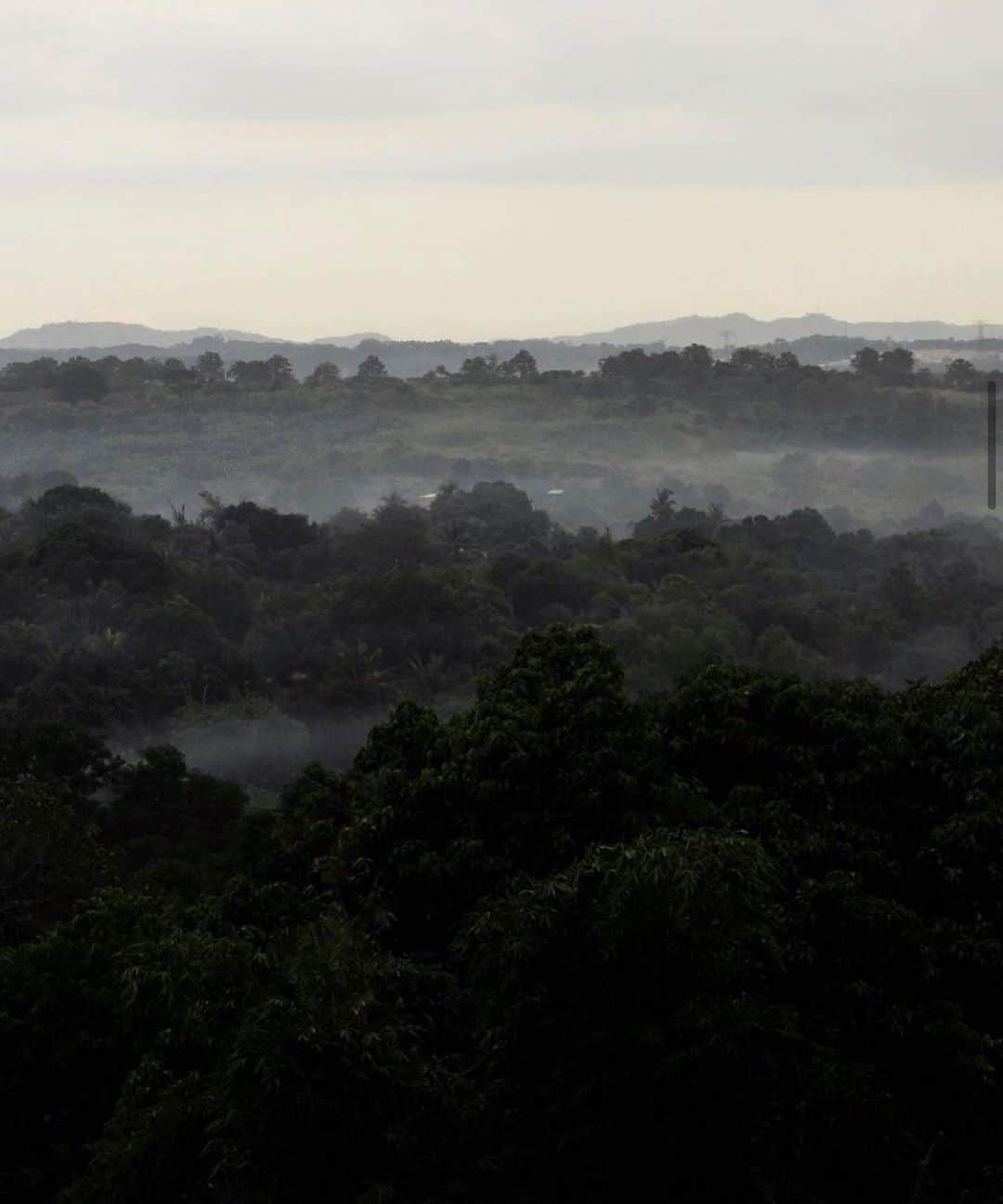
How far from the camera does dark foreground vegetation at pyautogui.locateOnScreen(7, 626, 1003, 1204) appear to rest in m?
12.4

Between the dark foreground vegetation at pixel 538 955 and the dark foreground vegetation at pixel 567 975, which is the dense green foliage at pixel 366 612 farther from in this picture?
the dark foreground vegetation at pixel 567 975

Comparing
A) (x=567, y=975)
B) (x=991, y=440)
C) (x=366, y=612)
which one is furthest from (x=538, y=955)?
(x=991, y=440)

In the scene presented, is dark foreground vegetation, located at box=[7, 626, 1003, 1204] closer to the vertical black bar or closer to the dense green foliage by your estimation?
the dense green foliage

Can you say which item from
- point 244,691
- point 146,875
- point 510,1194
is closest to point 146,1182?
point 510,1194

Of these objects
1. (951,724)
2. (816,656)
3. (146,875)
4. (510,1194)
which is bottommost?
(816,656)

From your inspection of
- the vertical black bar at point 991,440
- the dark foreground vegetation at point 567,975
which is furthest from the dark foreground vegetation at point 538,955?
the vertical black bar at point 991,440

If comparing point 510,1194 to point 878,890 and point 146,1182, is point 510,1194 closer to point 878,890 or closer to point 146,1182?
point 146,1182

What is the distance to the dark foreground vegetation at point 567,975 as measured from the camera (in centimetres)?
1237

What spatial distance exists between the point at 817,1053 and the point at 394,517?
94.9 meters

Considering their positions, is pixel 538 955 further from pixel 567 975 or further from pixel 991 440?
pixel 991 440

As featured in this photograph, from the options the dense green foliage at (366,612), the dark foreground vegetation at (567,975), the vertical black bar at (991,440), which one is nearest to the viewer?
the dark foreground vegetation at (567,975)

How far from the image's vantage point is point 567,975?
42.8ft

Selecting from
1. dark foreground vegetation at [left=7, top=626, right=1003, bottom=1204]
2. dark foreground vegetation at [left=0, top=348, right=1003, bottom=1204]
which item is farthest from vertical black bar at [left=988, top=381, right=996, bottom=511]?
dark foreground vegetation at [left=7, top=626, right=1003, bottom=1204]

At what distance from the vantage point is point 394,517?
108 m
